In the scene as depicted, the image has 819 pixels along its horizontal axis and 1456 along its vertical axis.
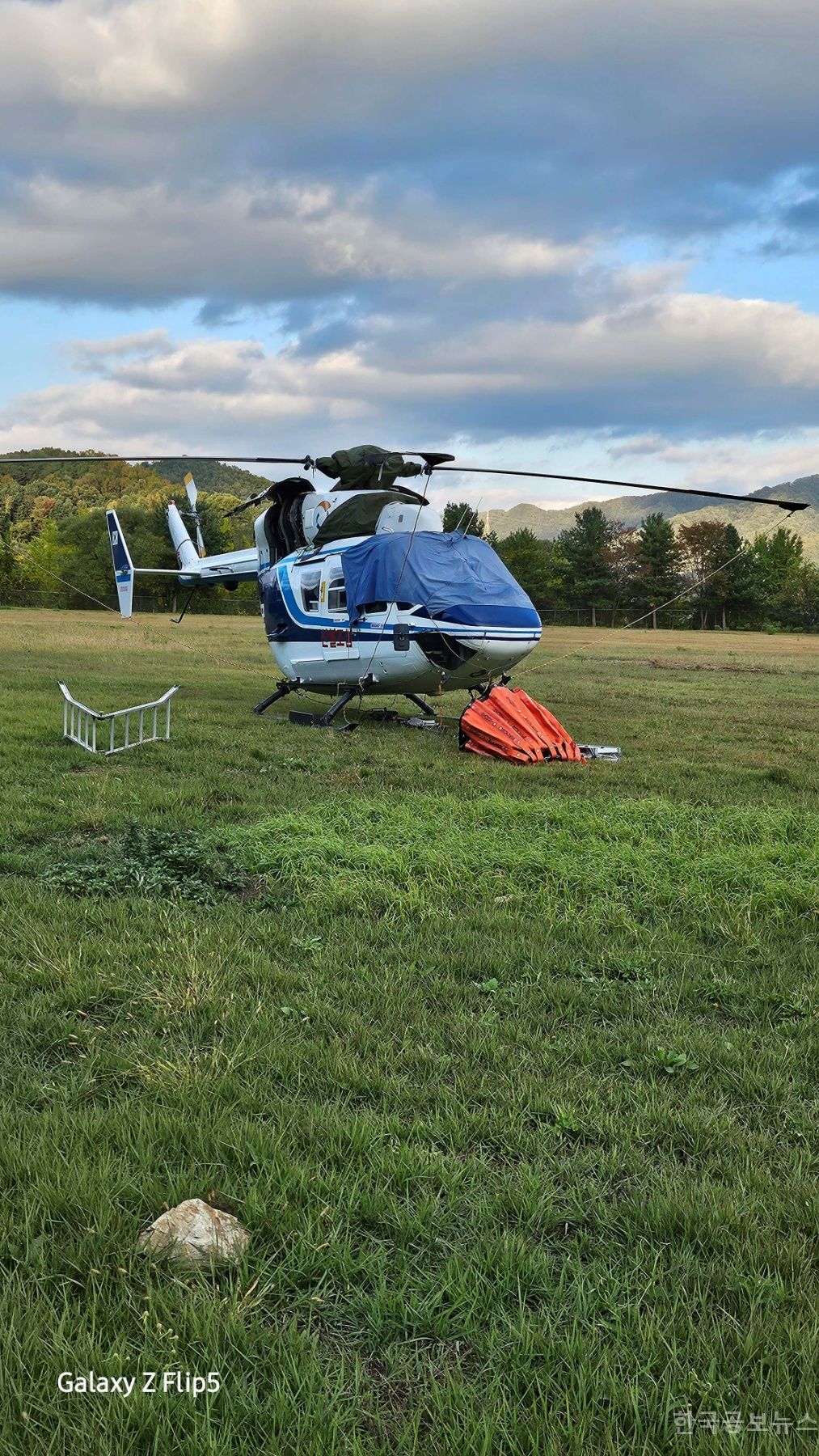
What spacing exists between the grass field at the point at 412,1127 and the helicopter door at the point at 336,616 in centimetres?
633

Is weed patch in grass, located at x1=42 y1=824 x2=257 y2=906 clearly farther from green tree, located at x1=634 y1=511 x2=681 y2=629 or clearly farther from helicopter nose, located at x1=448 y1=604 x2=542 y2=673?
green tree, located at x1=634 y1=511 x2=681 y2=629

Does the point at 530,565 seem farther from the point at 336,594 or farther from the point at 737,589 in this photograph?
the point at 336,594

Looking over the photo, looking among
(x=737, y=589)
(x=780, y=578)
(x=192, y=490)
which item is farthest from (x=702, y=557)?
(x=192, y=490)

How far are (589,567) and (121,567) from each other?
5373 cm

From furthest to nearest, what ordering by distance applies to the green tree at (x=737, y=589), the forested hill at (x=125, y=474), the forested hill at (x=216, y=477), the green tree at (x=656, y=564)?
the forested hill at (x=216, y=477), the forested hill at (x=125, y=474), the green tree at (x=656, y=564), the green tree at (x=737, y=589)

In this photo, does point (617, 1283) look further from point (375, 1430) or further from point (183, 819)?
point (183, 819)

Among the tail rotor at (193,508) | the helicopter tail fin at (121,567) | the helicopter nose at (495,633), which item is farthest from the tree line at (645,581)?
the helicopter nose at (495,633)

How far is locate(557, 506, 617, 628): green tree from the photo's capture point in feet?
212

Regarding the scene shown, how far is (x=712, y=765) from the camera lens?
1048 cm

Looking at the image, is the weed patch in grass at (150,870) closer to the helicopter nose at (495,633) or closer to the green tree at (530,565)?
the helicopter nose at (495,633)

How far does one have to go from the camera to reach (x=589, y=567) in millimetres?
67562

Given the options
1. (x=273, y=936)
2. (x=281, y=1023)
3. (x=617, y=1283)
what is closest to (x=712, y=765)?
(x=273, y=936)

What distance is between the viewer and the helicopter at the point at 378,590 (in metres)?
12.0

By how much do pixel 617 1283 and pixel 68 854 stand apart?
15.6ft
